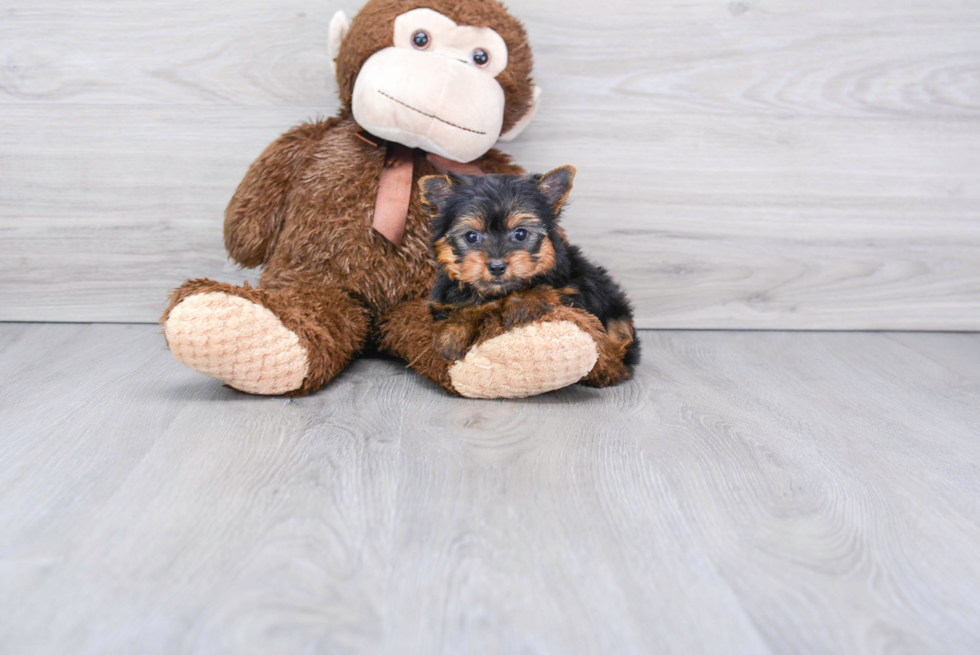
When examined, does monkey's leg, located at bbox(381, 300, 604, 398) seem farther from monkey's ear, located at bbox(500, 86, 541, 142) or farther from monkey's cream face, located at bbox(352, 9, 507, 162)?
monkey's ear, located at bbox(500, 86, 541, 142)

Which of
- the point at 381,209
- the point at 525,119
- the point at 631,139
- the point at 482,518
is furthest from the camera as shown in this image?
the point at 631,139

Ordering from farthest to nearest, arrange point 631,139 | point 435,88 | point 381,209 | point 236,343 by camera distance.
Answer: point 631,139, point 381,209, point 435,88, point 236,343

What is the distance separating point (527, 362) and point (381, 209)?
20.1 inches

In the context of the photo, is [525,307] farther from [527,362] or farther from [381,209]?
[381,209]

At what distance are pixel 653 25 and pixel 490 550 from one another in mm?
1446

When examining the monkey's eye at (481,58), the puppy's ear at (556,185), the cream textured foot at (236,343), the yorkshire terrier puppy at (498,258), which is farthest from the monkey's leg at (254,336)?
the monkey's eye at (481,58)

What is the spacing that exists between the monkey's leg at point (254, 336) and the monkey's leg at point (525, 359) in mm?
226

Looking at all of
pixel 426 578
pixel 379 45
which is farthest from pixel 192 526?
pixel 379 45

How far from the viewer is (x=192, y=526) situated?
35.6 inches

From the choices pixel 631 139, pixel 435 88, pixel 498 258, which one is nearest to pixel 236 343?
pixel 498 258

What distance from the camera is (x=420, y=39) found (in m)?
1.50

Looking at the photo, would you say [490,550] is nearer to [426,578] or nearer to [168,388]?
[426,578]

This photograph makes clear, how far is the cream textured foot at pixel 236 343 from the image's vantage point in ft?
4.00

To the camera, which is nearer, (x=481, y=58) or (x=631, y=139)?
(x=481, y=58)
